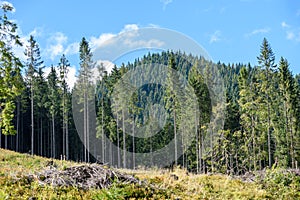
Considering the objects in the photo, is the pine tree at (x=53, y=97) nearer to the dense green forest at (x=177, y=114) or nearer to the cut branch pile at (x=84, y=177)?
the dense green forest at (x=177, y=114)

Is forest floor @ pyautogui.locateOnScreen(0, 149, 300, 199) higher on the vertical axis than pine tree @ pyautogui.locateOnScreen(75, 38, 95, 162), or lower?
lower

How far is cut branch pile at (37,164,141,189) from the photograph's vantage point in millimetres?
6145

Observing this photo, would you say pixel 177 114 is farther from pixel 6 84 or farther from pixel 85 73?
pixel 6 84

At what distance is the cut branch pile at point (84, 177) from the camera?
6.14 m

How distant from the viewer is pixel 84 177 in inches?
256

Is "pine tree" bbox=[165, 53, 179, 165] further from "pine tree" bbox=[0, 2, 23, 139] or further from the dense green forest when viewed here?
"pine tree" bbox=[0, 2, 23, 139]

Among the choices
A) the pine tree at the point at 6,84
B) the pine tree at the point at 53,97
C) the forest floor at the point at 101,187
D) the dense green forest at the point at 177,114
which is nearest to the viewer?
the forest floor at the point at 101,187

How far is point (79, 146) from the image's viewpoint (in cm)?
6831

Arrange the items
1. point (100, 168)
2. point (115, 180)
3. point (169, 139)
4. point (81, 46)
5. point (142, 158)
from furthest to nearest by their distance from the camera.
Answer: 1. point (142, 158)
2. point (169, 139)
3. point (81, 46)
4. point (100, 168)
5. point (115, 180)

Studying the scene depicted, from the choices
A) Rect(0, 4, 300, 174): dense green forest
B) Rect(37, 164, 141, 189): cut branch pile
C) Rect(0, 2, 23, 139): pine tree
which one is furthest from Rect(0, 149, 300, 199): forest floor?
Rect(0, 4, 300, 174): dense green forest

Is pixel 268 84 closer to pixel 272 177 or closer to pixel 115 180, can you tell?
pixel 272 177

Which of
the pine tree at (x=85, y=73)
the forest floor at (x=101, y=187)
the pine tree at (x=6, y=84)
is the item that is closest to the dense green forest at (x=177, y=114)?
the pine tree at (x=85, y=73)

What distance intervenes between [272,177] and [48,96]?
50.4 meters

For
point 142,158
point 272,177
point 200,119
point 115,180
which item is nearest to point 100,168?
point 115,180
